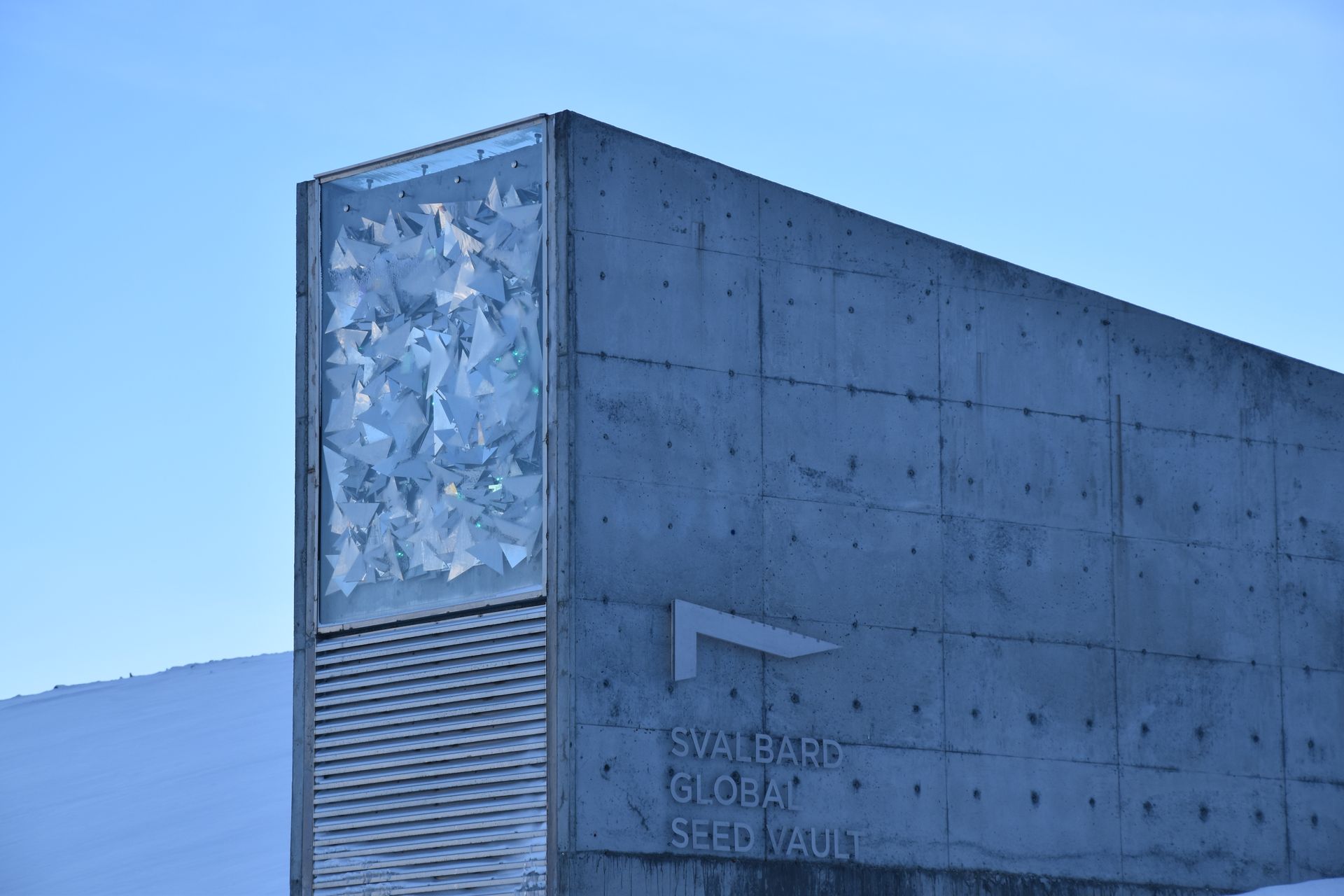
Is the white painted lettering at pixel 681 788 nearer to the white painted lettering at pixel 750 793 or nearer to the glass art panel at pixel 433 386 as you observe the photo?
the white painted lettering at pixel 750 793

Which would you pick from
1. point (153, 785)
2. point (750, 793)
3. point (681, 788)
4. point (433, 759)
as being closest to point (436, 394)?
point (433, 759)

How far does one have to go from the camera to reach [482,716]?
15.0 m

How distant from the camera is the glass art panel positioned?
15.4 metres

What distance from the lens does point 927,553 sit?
1625cm

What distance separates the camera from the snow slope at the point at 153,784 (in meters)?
25.3

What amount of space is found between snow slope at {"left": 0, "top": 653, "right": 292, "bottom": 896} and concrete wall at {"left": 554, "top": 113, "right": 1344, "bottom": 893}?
33.2 feet

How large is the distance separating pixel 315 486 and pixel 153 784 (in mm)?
15310

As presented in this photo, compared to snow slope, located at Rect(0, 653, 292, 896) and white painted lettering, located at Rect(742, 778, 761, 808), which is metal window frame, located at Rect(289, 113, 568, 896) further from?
snow slope, located at Rect(0, 653, 292, 896)

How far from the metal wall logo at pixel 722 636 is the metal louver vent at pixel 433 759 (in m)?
1.03

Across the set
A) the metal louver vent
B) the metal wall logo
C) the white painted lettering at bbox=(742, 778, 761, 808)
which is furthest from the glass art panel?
the white painted lettering at bbox=(742, 778, 761, 808)

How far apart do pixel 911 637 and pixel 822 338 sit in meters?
2.55

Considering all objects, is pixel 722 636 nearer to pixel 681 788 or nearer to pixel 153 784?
pixel 681 788

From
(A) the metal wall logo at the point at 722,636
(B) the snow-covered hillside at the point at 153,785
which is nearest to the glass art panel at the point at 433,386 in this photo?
(A) the metal wall logo at the point at 722,636

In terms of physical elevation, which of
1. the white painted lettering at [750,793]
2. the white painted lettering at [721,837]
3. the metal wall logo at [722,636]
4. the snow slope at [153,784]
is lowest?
the snow slope at [153,784]
